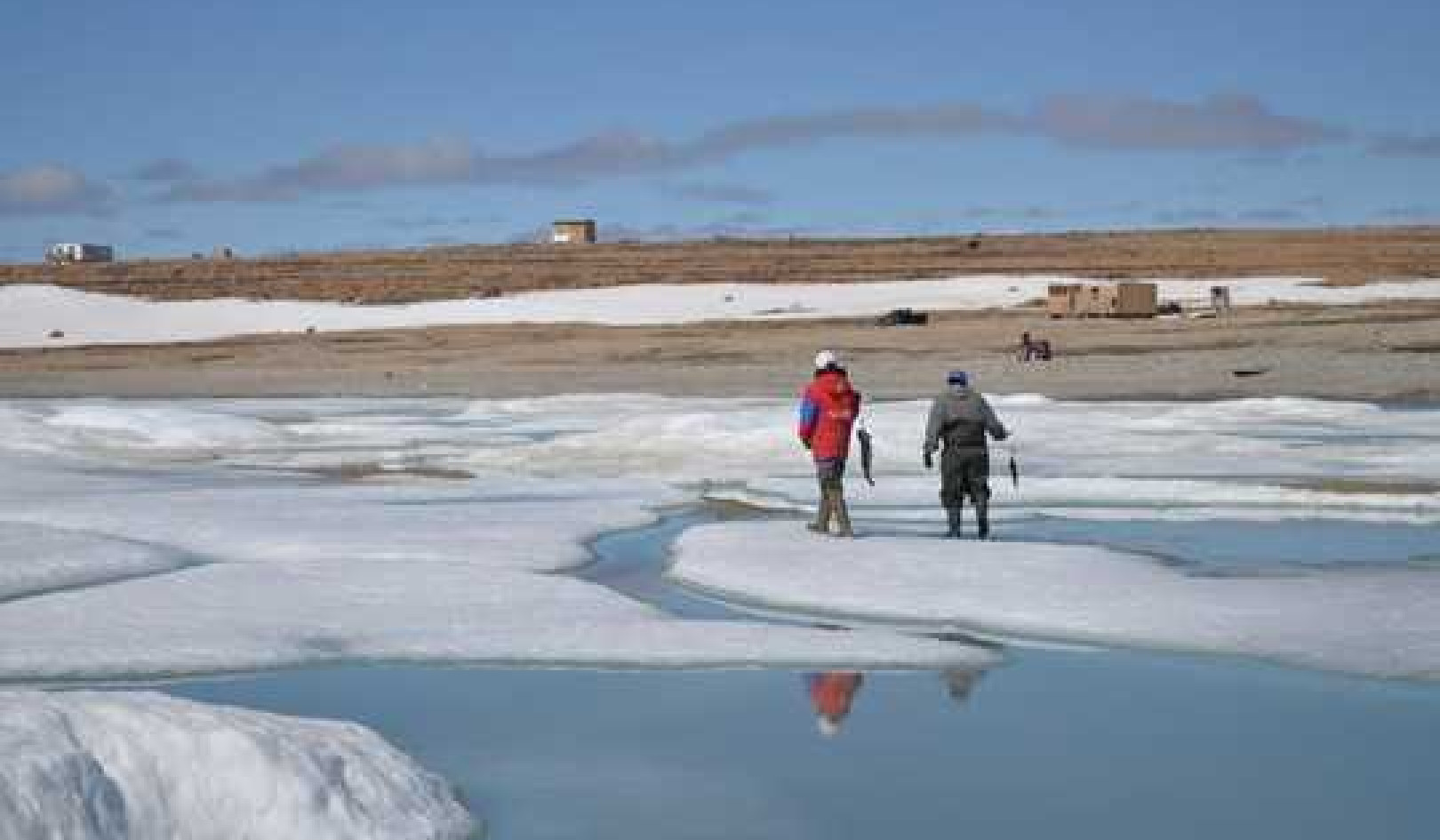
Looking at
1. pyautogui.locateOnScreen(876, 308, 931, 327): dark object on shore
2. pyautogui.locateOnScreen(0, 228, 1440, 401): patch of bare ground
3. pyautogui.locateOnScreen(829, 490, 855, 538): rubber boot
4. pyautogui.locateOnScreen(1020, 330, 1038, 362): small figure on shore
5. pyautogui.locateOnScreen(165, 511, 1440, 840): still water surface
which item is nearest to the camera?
pyautogui.locateOnScreen(165, 511, 1440, 840): still water surface

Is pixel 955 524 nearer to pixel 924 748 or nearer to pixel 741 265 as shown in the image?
pixel 924 748

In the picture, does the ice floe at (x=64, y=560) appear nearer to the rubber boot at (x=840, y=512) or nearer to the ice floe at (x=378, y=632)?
the ice floe at (x=378, y=632)

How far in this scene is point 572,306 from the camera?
71.2m

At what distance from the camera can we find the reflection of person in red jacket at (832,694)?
9219 mm

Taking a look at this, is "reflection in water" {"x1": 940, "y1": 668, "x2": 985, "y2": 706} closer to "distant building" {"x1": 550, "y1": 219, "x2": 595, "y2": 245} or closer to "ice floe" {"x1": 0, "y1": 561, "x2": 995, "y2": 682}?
"ice floe" {"x1": 0, "y1": 561, "x2": 995, "y2": 682}

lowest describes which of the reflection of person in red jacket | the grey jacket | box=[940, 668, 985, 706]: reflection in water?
box=[940, 668, 985, 706]: reflection in water

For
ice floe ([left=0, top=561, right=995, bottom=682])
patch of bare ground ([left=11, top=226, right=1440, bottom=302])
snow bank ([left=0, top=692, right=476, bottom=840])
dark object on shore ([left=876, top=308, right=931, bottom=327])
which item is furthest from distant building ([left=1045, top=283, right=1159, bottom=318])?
snow bank ([left=0, top=692, right=476, bottom=840])

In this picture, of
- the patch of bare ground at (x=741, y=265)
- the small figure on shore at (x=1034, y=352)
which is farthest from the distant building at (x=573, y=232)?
the small figure on shore at (x=1034, y=352)

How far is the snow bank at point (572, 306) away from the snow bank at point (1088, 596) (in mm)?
49933

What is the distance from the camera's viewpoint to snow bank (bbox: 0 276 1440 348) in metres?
66.9

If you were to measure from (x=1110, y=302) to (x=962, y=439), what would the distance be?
145 feet

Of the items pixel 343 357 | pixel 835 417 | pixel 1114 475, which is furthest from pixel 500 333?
pixel 835 417

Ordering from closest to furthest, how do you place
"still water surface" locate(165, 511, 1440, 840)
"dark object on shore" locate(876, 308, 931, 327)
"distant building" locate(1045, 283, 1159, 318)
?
"still water surface" locate(165, 511, 1440, 840)
"distant building" locate(1045, 283, 1159, 318)
"dark object on shore" locate(876, 308, 931, 327)

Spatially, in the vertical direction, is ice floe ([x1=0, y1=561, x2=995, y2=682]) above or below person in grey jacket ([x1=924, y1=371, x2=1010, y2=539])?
below
